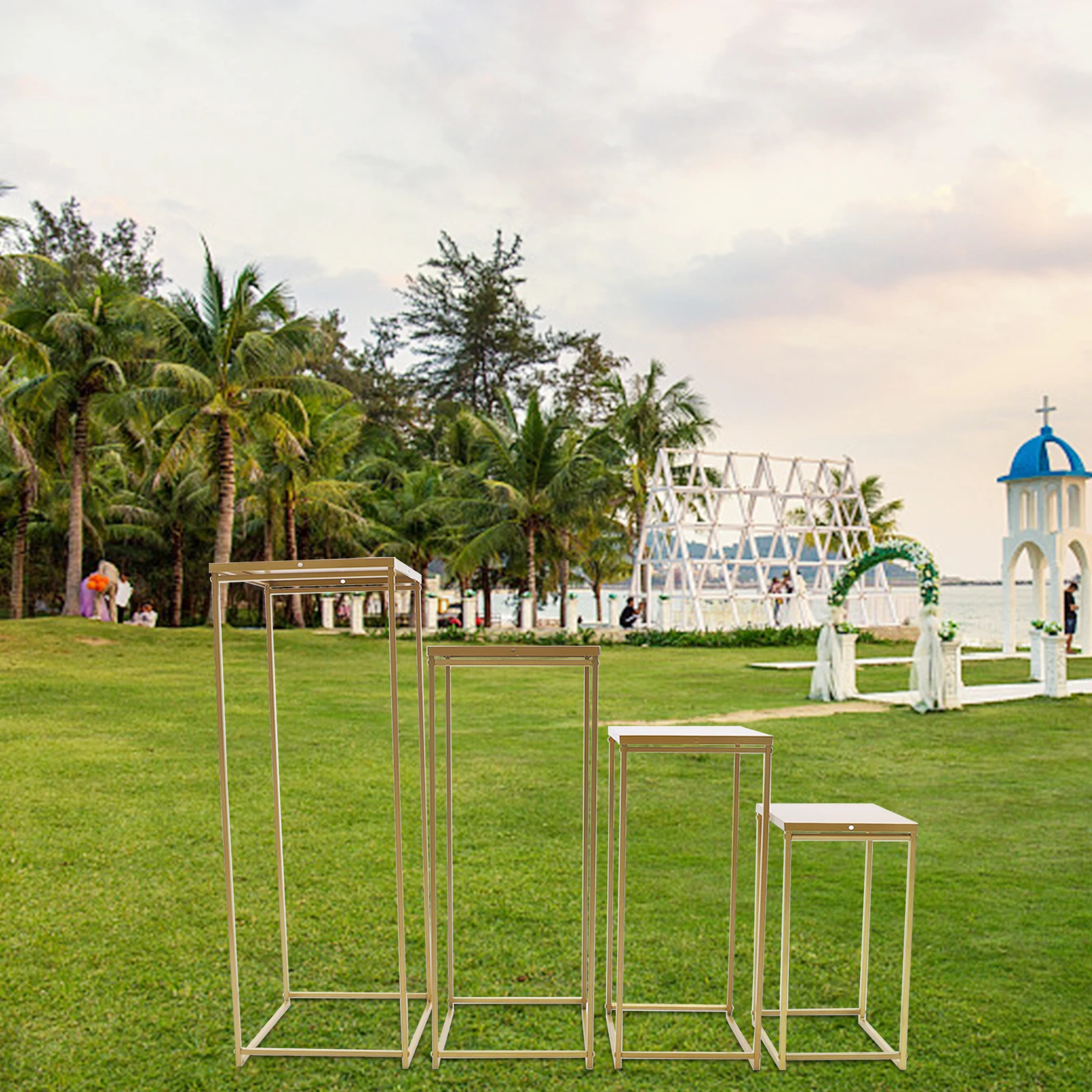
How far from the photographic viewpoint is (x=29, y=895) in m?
5.16

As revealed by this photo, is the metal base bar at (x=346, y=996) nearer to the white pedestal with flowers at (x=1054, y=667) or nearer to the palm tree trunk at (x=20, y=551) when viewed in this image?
the white pedestal with flowers at (x=1054, y=667)

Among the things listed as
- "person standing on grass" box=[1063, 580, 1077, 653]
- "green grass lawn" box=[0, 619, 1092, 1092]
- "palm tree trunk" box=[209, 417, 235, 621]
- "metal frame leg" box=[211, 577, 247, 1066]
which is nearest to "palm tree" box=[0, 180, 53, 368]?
"palm tree trunk" box=[209, 417, 235, 621]

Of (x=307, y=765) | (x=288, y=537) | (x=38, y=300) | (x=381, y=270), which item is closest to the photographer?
(x=307, y=765)

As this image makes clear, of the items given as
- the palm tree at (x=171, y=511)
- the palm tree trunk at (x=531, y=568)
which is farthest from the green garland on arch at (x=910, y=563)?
the palm tree at (x=171, y=511)

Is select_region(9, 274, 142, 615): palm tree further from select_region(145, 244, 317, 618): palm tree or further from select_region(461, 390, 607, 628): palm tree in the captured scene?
select_region(461, 390, 607, 628): palm tree

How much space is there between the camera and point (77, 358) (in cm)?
2288

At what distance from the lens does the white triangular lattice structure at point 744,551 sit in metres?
25.7

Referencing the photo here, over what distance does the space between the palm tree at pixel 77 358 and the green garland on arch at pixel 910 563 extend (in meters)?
16.0

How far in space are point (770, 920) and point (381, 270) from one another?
1775 inches

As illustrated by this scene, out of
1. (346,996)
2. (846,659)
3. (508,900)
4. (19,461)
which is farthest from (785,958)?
(19,461)

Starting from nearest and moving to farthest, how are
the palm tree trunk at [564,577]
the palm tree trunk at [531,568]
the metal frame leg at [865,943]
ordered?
1. the metal frame leg at [865,943]
2. the palm tree trunk at [531,568]
3. the palm tree trunk at [564,577]

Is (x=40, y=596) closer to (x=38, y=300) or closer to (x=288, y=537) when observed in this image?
(x=288, y=537)

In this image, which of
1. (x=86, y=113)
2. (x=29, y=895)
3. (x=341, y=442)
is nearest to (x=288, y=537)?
(x=341, y=442)

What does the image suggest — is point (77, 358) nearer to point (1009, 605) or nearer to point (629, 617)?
point (629, 617)
